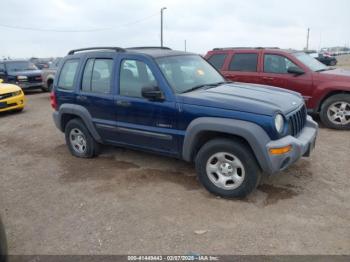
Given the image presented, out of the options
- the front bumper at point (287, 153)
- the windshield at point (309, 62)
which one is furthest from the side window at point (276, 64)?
the front bumper at point (287, 153)

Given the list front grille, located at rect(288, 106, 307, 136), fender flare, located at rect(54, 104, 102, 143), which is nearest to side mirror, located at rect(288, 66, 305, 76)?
front grille, located at rect(288, 106, 307, 136)

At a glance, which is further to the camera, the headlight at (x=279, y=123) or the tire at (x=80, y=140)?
the tire at (x=80, y=140)

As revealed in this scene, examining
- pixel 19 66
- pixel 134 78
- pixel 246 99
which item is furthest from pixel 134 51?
pixel 19 66

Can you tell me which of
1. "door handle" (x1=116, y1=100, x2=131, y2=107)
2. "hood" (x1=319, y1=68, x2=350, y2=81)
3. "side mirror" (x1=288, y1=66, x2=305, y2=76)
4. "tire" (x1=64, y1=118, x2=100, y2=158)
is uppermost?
"side mirror" (x1=288, y1=66, x2=305, y2=76)

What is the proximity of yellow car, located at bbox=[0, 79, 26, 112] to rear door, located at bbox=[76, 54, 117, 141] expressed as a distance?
Result: 571 centimetres

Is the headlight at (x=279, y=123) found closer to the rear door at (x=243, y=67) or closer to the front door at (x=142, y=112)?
the front door at (x=142, y=112)

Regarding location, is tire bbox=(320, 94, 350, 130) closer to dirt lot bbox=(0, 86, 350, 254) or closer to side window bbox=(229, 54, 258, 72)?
dirt lot bbox=(0, 86, 350, 254)

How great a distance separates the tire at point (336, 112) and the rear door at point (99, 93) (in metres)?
4.66

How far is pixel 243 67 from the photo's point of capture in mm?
8398

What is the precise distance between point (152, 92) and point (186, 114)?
1.73 ft

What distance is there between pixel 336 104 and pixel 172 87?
4434mm

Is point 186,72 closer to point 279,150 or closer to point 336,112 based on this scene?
point 279,150

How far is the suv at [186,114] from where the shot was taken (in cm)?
398

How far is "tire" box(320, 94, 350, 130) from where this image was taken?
7277 millimetres
